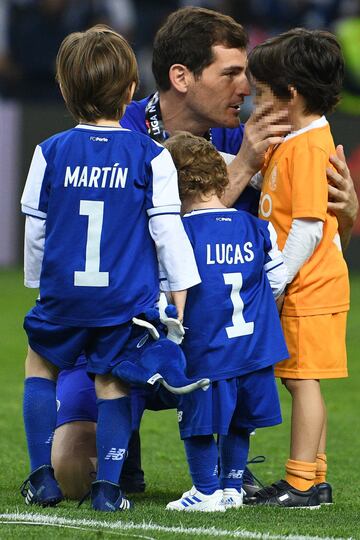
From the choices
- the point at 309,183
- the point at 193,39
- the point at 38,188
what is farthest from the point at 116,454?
the point at 193,39

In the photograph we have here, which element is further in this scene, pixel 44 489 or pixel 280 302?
pixel 280 302

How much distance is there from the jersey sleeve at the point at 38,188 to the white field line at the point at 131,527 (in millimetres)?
1020

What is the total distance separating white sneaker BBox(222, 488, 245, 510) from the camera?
446 cm

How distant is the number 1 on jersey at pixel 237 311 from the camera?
4.41m

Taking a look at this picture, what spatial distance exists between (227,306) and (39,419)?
0.75 meters

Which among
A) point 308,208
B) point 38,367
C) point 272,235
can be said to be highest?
point 308,208

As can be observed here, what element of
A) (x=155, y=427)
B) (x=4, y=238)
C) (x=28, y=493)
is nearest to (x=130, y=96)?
(x=28, y=493)

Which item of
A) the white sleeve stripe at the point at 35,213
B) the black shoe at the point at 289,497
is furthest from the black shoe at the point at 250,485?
the white sleeve stripe at the point at 35,213

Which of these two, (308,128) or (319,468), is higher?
(308,128)

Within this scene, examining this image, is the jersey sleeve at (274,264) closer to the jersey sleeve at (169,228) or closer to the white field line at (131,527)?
the jersey sleeve at (169,228)

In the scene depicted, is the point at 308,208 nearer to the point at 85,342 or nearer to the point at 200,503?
the point at 85,342

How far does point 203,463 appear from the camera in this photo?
172 inches

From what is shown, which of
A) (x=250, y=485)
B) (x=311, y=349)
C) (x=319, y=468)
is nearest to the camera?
(x=311, y=349)

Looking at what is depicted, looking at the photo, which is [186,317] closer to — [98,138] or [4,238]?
[98,138]
